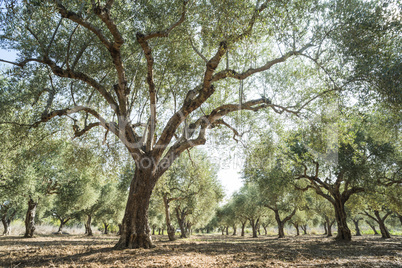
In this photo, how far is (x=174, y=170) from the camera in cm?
2470

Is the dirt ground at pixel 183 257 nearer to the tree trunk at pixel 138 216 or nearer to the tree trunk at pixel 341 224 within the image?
the tree trunk at pixel 138 216

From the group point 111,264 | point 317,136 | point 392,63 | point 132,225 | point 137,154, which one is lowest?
point 111,264

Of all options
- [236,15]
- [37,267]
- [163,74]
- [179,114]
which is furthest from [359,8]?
[37,267]

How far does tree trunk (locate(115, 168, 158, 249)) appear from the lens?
28.8 feet

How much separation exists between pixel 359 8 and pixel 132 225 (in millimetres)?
12492

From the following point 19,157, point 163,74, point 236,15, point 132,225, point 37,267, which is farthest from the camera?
point 19,157

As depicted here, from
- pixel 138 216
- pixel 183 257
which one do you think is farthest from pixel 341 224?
pixel 138 216

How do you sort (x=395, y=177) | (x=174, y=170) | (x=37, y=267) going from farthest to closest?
(x=174, y=170), (x=395, y=177), (x=37, y=267)

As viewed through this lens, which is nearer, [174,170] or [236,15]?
[236,15]

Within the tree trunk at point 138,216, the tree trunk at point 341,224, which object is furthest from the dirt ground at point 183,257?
the tree trunk at point 341,224

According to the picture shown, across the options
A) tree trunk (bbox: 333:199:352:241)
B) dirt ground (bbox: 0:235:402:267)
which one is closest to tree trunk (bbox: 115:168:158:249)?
dirt ground (bbox: 0:235:402:267)

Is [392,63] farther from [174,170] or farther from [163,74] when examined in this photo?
[174,170]

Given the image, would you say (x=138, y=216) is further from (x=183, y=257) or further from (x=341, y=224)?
(x=341, y=224)

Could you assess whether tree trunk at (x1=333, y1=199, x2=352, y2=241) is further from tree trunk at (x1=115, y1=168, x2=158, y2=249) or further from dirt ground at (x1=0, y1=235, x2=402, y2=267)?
tree trunk at (x1=115, y1=168, x2=158, y2=249)
